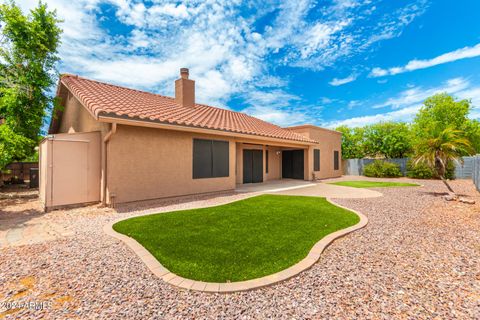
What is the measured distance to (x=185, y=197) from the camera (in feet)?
31.9

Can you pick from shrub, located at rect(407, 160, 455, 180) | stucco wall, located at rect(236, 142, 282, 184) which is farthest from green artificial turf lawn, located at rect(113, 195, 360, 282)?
shrub, located at rect(407, 160, 455, 180)

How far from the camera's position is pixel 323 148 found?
20266mm

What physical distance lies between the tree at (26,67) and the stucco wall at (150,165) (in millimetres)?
4076

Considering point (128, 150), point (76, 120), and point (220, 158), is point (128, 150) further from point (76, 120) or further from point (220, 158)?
point (76, 120)

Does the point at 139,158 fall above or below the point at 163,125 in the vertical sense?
below

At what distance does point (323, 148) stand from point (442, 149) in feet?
32.3

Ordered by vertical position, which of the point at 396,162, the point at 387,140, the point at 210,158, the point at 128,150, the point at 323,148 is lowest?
the point at 396,162

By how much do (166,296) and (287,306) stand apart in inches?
63.4

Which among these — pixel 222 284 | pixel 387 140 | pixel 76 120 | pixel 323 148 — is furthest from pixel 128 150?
pixel 387 140

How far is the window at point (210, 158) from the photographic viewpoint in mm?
10258

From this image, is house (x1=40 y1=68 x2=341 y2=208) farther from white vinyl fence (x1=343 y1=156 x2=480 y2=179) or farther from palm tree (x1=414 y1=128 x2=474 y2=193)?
white vinyl fence (x1=343 y1=156 x2=480 y2=179)

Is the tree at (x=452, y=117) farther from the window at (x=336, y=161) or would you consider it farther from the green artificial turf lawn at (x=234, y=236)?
the green artificial turf lawn at (x=234, y=236)

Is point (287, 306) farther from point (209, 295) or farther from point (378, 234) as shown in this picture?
point (378, 234)

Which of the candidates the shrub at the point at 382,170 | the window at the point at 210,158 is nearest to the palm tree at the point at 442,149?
the window at the point at 210,158
